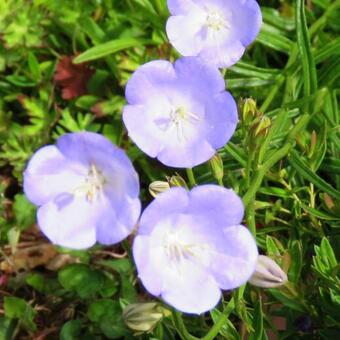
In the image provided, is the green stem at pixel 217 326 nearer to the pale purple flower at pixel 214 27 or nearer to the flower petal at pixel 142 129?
the flower petal at pixel 142 129

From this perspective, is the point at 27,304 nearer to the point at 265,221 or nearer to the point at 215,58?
the point at 265,221

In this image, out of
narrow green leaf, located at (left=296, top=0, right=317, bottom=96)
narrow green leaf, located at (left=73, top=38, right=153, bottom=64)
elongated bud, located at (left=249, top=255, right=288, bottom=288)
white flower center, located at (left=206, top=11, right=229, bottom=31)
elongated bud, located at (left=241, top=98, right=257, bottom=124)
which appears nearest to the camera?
elongated bud, located at (left=249, top=255, right=288, bottom=288)

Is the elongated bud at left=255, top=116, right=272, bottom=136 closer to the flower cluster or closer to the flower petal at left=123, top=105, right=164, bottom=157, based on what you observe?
the flower cluster

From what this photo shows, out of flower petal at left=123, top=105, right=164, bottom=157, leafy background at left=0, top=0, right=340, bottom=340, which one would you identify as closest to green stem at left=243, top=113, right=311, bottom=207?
leafy background at left=0, top=0, right=340, bottom=340

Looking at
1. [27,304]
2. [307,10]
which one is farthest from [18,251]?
[307,10]

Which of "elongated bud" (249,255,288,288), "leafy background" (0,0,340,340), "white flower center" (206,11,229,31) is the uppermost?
"white flower center" (206,11,229,31)

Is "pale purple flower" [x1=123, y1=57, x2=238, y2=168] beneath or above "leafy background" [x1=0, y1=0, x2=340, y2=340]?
above

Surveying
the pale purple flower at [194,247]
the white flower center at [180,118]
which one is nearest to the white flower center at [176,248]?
the pale purple flower at [194,247]

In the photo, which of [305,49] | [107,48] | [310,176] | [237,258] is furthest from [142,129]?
[107,48]
